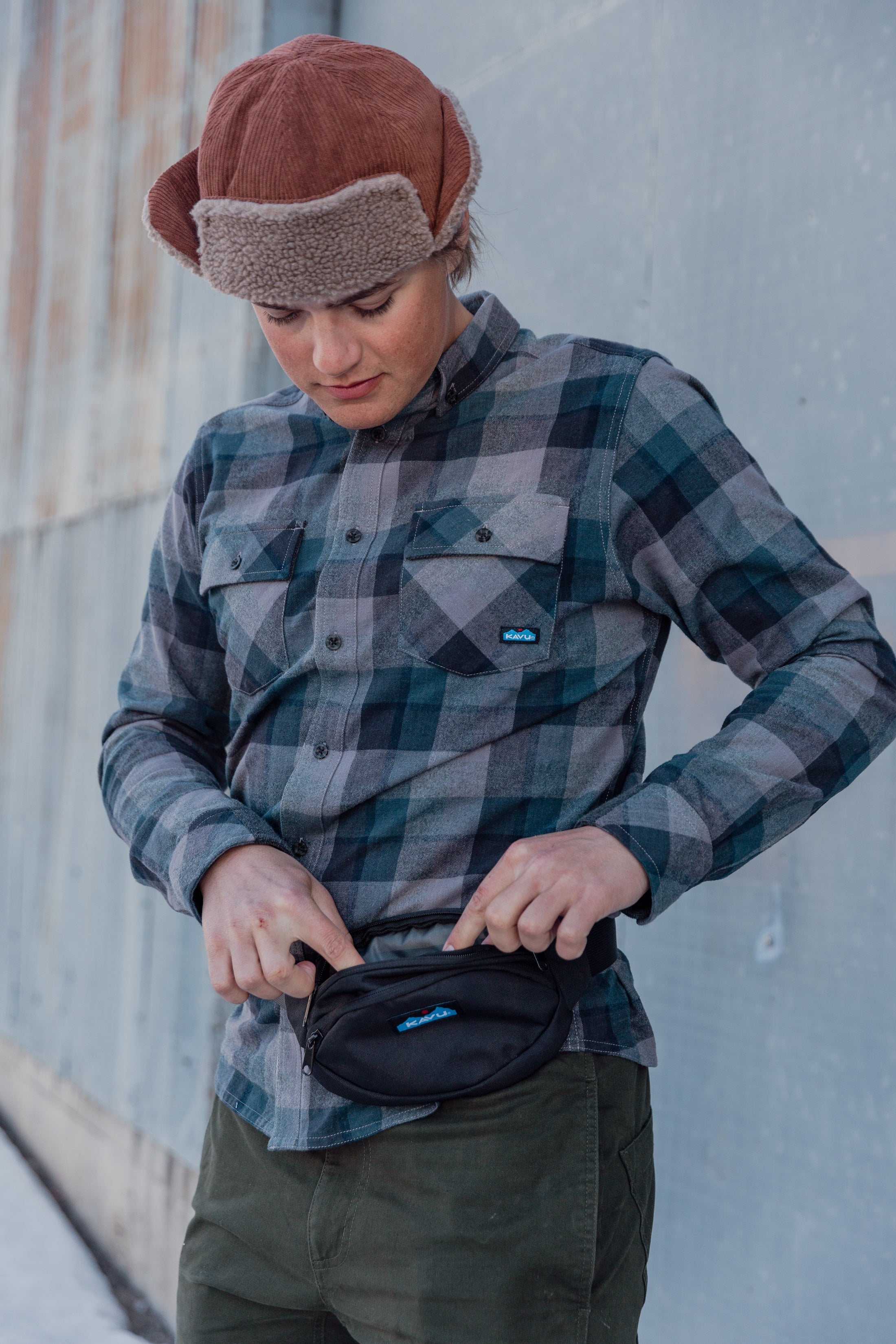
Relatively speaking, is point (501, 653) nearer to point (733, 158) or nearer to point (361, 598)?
Result: point (361, 598)

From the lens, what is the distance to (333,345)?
109 cm

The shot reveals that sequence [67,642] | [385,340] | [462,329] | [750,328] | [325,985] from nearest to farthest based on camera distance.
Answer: [325,985]
[385,340]
[462,329]
[750,328]
[67,642]

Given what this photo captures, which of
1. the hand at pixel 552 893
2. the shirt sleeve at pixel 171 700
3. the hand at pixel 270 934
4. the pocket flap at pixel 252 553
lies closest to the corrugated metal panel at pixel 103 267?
the shirt sleeve at pixel 171 700

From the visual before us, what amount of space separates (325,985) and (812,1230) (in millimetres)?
1072

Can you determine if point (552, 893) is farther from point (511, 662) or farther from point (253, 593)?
point (253, 593)

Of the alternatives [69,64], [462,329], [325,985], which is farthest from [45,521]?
[325,985]

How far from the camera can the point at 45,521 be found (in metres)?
4.06

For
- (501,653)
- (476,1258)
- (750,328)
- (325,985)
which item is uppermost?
(750,328)

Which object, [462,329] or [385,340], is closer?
[385,340]

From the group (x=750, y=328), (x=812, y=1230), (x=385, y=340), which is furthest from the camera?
(x=750, y=328)

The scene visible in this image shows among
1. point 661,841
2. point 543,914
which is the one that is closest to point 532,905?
point 543,914

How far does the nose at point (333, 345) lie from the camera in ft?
3.57

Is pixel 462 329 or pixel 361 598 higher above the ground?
pixel 462 329

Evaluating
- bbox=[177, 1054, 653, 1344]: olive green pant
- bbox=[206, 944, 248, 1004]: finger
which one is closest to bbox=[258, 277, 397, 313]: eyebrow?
bbox=[206, 944, 248, 1004]: finger
